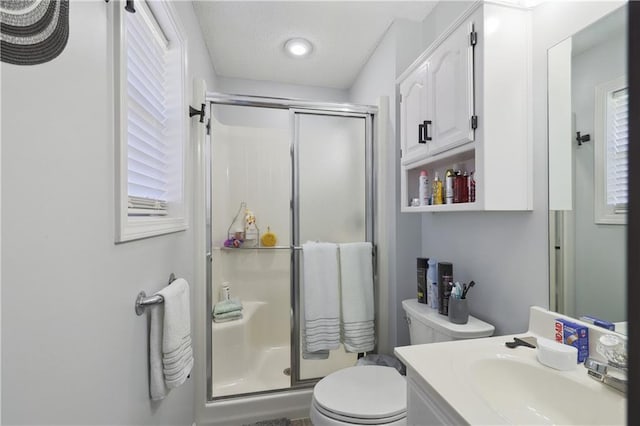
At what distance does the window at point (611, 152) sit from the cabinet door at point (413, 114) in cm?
64

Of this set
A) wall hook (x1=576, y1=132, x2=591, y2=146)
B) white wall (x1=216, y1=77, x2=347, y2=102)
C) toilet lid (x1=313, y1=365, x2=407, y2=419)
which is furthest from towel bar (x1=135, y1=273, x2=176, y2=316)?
white wall (x1=216, y1=77, x2=347, y2=102)

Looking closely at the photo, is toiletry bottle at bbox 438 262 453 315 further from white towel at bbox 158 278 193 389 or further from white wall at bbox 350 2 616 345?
white towel at bbox 158 278 193 389

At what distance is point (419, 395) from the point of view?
2.87ft

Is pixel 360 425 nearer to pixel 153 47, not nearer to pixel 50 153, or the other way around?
pixel 50 153

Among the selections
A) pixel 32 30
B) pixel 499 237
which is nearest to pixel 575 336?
pixel 499 237

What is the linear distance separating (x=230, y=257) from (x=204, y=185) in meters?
0.87

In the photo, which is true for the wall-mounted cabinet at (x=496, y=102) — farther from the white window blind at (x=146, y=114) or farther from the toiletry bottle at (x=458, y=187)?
the white window blind at (x=146, y=114)

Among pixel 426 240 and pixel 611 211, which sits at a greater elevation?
pixel 611 211

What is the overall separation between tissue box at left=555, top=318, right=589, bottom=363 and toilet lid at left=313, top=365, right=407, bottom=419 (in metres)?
0.66

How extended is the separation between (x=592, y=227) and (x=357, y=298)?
4.03ft

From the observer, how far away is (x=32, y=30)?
50 cm

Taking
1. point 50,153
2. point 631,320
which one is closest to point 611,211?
point 631,320

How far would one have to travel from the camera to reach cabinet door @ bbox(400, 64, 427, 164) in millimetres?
1455

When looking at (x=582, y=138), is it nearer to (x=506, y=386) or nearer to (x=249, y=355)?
(x=506, y=386)
